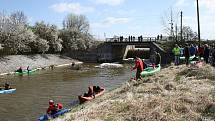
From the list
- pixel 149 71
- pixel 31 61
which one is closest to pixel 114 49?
pixel 31 61

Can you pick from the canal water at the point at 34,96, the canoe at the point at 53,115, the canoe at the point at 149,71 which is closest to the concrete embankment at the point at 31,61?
the canal water at the point at 34,96

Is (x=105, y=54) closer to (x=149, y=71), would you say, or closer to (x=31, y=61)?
(x=31, y=61)

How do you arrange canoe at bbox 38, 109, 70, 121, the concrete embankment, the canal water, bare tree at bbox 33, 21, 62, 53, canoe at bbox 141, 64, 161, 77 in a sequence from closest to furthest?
canoe at bbox 38, 109, 70, 121 → the canal water → canoe at bbox 141, 64, 161, 77 → the concrete embankment → bare tree at bbox 33, 21, 62, 53

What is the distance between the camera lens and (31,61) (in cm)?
6500

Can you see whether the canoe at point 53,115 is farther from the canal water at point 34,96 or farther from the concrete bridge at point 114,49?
the concrete bridge at point 114,49

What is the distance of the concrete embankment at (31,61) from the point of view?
185 feet

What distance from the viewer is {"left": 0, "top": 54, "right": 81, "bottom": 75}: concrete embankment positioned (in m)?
56.4

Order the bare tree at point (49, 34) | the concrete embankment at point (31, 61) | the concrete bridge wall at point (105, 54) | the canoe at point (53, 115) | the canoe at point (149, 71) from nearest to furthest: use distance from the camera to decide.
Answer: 1. the canoe at point (53, 115)
2. the canoe at point (149, 71)
3. the concrete embankment at point (31, 61)
4. the bare tree at point (49, 34)
5. the concrete bridge wall at point (105, 54)

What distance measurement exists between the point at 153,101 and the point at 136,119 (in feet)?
6.84

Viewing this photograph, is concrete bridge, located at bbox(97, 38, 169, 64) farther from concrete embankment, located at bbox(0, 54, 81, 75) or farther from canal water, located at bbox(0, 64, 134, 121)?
canal water, located at bbox(0, 64, 134, 121)

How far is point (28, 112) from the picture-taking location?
25672mm

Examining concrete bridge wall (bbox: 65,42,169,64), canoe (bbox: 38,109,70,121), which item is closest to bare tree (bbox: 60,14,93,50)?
concrete bridge wall (bbox: 65,42,169,64)

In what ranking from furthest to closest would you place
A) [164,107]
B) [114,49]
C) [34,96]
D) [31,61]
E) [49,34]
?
[114,49] < [49,34] < [31,61] < [34,96] < [164,107]

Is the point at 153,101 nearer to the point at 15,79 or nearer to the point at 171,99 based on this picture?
the point at 171,99
